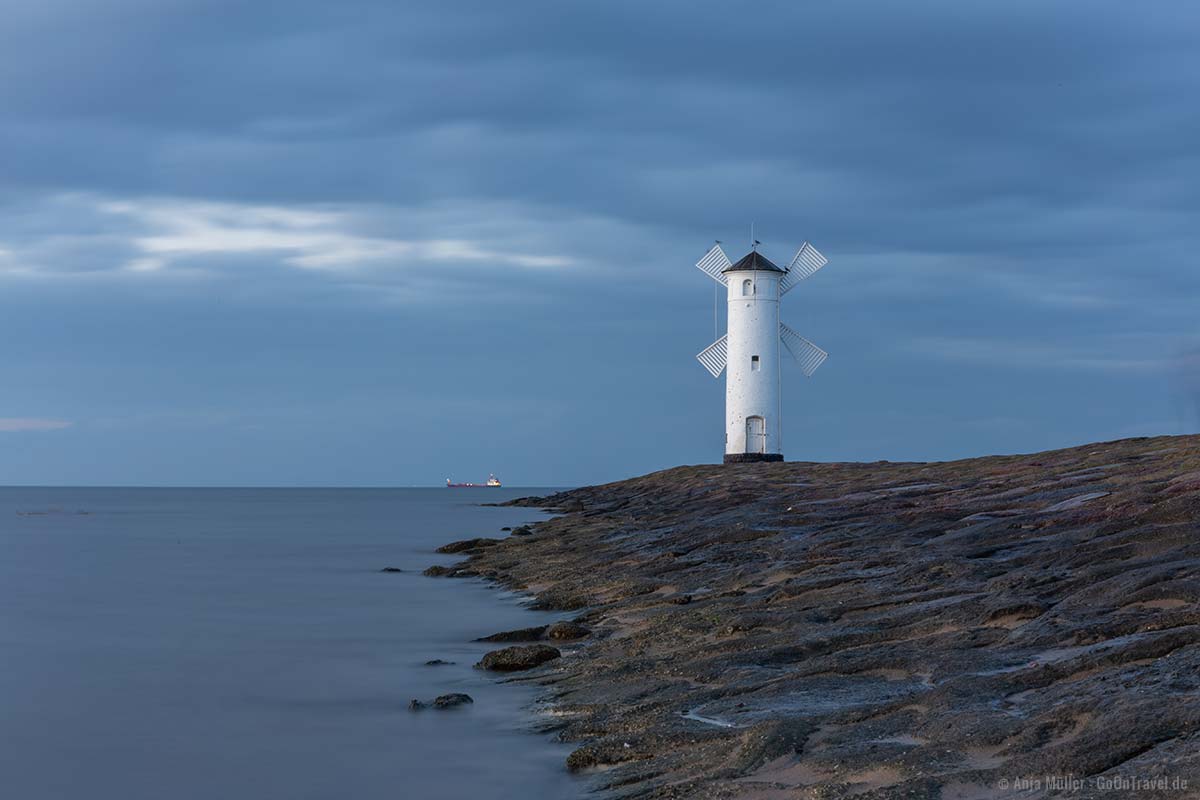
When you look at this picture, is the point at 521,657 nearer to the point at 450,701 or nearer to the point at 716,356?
the point at 450,701

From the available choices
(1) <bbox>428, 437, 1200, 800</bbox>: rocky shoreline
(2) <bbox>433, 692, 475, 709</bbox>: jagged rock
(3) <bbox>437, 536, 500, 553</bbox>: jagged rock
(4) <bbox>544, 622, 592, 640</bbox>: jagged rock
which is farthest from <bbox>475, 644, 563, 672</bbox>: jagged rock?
(3) <bbox>437, 536, 500, 553</bbox>: jagged rock

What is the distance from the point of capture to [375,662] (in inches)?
648

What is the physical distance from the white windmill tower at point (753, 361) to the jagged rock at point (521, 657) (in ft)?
131

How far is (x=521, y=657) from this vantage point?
46.4 ft

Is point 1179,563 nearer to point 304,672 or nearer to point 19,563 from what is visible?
point 304,672

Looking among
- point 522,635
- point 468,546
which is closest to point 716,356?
point 468,546

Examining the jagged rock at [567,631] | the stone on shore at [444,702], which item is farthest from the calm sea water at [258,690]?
the jagged rock at [567,631]

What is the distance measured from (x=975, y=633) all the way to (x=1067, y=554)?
12.2ft

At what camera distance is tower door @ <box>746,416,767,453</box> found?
53.8m

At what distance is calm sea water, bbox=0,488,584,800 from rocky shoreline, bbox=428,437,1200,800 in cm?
87

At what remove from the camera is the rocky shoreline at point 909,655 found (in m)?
7.71

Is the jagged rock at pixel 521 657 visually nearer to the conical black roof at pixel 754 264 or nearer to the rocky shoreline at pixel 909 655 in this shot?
the rocky shoreline at pixel 909 655

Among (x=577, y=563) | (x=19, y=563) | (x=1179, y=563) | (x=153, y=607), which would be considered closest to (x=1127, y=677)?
(x=1179, y=563)

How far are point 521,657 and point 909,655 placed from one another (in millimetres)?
4820
